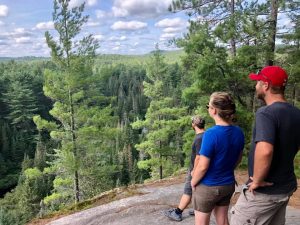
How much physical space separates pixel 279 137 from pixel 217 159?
795 millimetres

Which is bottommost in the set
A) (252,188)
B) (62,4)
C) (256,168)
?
(252,188)

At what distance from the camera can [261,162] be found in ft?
9.46

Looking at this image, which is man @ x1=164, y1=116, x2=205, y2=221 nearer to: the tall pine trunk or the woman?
the woman

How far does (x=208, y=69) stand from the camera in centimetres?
1065

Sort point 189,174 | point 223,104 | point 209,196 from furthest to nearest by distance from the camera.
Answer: point 189,174 → point 209,196 → point 223,104

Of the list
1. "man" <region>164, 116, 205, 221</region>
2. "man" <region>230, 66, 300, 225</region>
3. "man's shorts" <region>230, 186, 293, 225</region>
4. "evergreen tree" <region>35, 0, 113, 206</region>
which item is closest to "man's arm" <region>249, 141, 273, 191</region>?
"man" <region>230, 66, 300, 225</region>

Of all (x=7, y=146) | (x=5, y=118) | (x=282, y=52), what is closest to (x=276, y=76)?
(x=282, y=52)

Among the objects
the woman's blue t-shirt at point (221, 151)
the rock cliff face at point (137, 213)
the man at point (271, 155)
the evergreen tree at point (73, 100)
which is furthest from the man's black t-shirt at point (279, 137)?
the evergreen tree at point (73, 100)

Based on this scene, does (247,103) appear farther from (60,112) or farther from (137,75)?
(137,75)

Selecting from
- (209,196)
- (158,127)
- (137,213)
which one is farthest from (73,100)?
(209,196)

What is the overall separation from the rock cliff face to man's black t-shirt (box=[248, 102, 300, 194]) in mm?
2950

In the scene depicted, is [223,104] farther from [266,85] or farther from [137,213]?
[137,213]

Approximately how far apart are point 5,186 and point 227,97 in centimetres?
5006

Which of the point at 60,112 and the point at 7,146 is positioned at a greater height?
the point at 60,112
